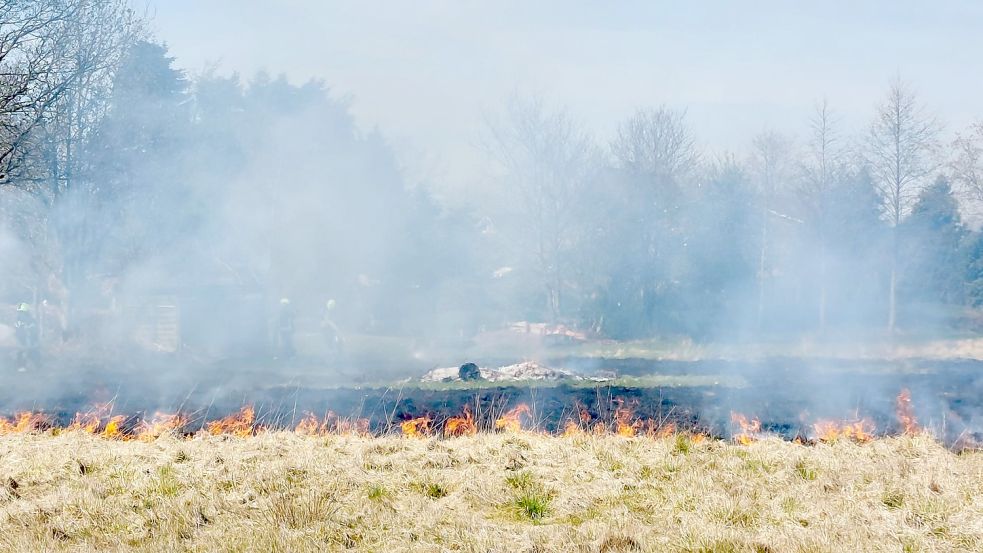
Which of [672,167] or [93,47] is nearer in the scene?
[93,47]

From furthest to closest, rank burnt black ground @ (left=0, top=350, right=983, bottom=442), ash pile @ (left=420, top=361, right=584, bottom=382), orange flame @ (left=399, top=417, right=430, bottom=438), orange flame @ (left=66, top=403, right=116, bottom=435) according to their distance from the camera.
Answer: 1. ash pile @ (left=420, top=361, right=584, bottom=382)
2. burnt black ground @ (left=0, top=350, right=983, bottom=442)
3. orange flame @ (left=66, top=403, right=116, bottom=435)
4. orange flame @ (left=399, top=417, right=430, bottom=438)

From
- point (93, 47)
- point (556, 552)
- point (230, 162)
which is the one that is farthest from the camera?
point (230, 162)

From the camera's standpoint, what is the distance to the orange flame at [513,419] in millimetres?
10133

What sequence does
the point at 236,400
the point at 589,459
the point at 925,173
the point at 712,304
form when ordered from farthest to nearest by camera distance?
1. the point at 712,304
2. the point at 925,173
3. the point at 236,400
4. the point at 589,459

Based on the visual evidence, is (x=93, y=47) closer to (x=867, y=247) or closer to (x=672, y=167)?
(x=672, y=167)

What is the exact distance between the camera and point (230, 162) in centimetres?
3044

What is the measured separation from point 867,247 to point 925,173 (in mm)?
4334

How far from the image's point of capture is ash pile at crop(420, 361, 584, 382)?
17.8 meters

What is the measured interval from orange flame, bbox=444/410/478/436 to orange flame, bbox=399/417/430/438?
0.26 meters

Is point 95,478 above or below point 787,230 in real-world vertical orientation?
below

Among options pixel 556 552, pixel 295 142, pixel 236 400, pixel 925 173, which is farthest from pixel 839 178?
pixel 556 552

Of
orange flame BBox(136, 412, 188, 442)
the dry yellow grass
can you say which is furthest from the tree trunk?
orange flame BBox(136, 412, 188, 442)

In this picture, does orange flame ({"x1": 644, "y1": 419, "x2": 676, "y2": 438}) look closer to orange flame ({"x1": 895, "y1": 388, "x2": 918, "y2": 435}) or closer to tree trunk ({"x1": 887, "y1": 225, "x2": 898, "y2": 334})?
orange flame ({"x1": 895, "y1": 388, "x2": 918, "y2": 435})

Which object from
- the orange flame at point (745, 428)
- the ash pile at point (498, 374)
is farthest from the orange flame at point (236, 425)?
the ash pile at point (498, 374)
